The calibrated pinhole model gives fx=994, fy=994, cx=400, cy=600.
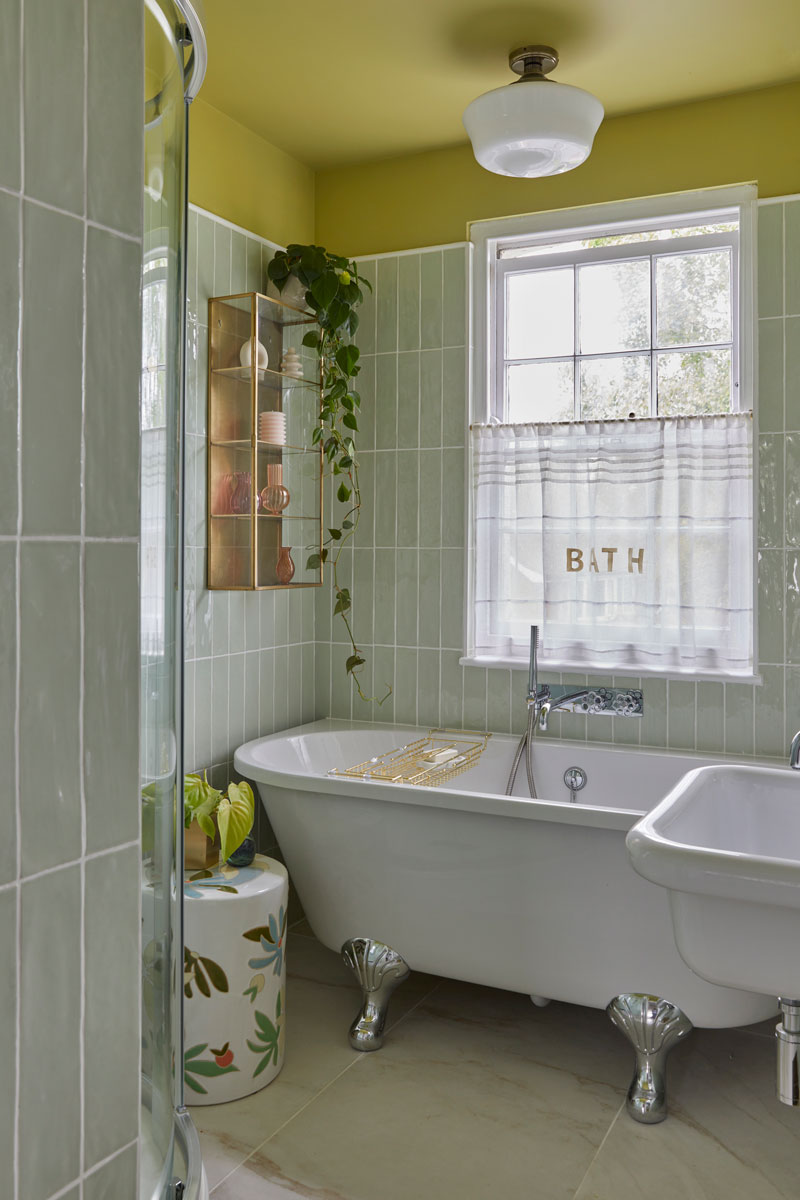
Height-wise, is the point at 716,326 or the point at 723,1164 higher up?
the point at 716,326

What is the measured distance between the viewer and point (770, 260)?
3008 mm

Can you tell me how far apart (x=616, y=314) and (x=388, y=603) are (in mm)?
1272

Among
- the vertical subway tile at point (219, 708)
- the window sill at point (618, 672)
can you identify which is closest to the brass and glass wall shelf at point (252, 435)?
the vertical subway tile at point (219, 708)

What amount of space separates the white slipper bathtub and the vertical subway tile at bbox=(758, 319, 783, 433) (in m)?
1.06

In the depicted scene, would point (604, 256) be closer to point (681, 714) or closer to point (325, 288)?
point (325, 288)

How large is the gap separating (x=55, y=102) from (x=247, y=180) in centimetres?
249

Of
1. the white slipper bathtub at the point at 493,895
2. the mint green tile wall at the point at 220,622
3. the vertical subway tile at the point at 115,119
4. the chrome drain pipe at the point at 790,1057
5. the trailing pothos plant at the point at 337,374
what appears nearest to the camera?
the vertical subway tile at the point at 115,119

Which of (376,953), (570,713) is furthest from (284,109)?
(376,953)

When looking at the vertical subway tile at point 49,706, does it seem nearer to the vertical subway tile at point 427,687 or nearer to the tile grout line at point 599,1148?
the tile grout line at point 599,1148

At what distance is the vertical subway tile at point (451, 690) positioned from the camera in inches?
138

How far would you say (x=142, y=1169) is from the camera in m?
1.27

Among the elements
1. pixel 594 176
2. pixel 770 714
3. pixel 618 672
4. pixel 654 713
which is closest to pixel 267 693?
pixel 618 672

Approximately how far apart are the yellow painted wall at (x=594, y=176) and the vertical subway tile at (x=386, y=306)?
8 centimetres

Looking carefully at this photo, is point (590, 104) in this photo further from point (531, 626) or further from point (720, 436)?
point (531, 626)
